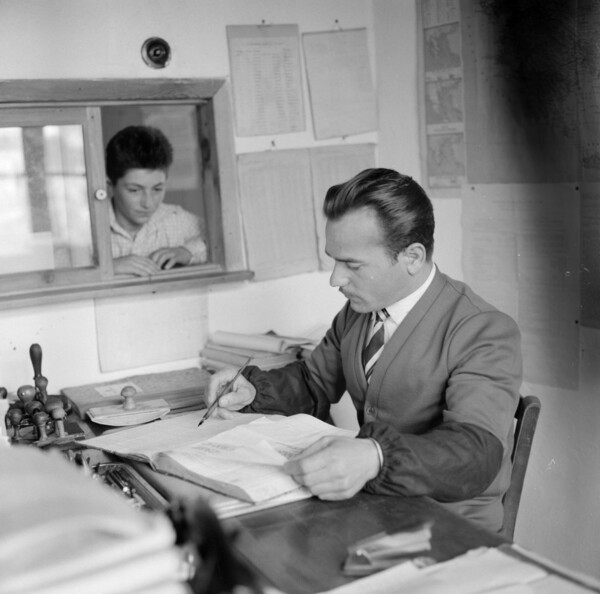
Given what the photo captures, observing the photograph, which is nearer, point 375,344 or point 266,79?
point 375,344

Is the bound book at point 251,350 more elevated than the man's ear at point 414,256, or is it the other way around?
the man's ear at point 414,256

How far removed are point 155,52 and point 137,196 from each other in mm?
461

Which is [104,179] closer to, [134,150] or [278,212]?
[134,150]

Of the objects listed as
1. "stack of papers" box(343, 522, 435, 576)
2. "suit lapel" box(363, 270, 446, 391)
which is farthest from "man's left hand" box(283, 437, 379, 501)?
"suit lapel" box(363, 270, 446, 391)

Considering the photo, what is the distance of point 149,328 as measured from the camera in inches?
112

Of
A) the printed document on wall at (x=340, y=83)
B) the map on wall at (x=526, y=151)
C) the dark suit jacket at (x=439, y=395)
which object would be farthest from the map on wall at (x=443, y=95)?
the dark suit jacket at (x=439, y=395)

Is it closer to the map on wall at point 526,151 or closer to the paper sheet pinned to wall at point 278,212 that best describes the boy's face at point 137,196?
A: the paper sheet pinned to wall at point 278,212

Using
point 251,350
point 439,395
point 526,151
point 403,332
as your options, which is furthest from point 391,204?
point 251,350

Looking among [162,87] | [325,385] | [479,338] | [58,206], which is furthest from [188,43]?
[479,338]

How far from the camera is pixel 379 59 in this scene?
315 cm

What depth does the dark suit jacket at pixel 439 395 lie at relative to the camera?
1.65 metres

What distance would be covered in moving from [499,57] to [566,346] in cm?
93

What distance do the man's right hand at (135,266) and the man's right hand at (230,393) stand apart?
0.66 metres

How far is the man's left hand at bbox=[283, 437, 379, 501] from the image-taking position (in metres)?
1.58
